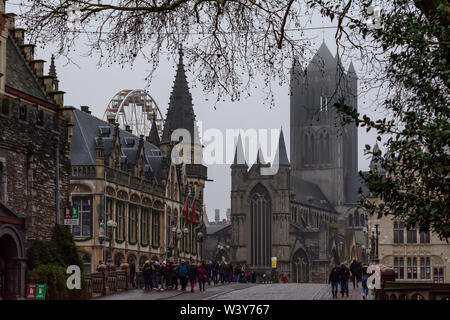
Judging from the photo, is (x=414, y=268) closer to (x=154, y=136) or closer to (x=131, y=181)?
(x=154, y=136)

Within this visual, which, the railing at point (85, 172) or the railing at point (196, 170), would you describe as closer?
the railing at point (85, 172)

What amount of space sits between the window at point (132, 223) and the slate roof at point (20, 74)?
2580 cm

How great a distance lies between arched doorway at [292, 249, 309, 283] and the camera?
138 metres

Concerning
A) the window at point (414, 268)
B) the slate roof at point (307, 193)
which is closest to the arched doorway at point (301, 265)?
the slate roof at point (307, 193)

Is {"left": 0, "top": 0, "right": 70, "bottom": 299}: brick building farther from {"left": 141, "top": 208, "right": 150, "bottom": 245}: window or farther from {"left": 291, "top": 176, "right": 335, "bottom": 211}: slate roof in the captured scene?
{"left": 291, "top": 176, "right": 335, "bottom": 211}: slate roof

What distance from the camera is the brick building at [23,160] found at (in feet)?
114

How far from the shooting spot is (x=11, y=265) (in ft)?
113

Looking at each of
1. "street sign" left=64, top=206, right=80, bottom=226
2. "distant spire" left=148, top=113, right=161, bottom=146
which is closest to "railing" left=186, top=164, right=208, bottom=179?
"distant spire" left=148, top=113, right=161, bottom=146

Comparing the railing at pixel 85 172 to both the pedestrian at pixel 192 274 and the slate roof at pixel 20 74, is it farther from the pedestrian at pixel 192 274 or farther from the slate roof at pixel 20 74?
the pedestrian at pixel 192 274

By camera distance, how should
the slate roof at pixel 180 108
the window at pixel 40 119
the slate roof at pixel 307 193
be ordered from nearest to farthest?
the window at pixel 40 119
the slate roof at pixel 180 108
the slate roof at pixel 307 193

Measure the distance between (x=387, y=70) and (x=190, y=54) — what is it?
363 centimetres

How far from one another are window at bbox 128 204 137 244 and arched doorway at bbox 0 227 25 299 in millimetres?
32540

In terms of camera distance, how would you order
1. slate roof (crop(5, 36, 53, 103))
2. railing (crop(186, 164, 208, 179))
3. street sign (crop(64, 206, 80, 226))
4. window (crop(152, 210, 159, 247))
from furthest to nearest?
railing (crop(186, 164, 208, 179)) → window (crop(152, 210, 159, 247)) → slate roof (crop(5, 36, 53, 103)) → street sign (crop(64, 206, 80, 226))
